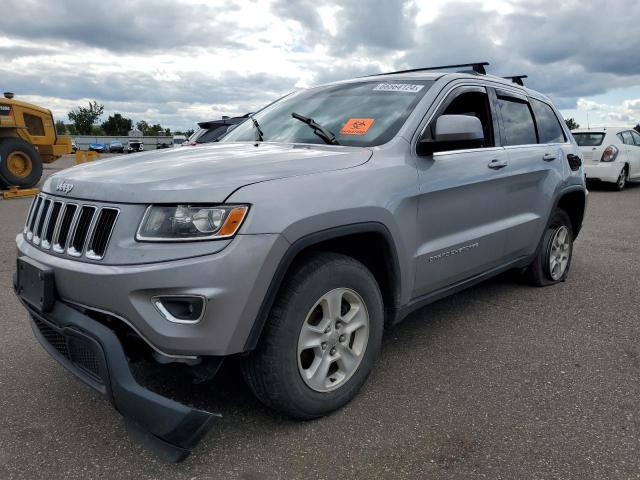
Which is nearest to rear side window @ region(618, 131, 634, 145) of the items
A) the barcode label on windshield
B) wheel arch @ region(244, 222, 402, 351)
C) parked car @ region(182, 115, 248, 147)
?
parked car @ region(182, 115, 248, 147)

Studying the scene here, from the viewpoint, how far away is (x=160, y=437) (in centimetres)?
222

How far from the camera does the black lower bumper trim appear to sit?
7.15 feet

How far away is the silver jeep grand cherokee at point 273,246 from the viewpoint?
2236 mm

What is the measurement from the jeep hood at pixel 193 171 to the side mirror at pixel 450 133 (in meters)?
0.41

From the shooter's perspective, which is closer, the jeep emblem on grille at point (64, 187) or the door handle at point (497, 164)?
the jeep emblem on grille at point (64, 187)

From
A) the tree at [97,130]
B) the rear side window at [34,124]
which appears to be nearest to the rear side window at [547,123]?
the rear side window at [34,124]

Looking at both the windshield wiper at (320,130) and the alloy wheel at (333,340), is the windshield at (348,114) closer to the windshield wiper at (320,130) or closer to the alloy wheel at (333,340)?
the windshield wiper at (320,130)

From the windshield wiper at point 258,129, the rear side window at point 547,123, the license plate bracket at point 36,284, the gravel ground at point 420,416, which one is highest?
the rear side window at point 547,123

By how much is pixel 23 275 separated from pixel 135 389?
0.98 metres

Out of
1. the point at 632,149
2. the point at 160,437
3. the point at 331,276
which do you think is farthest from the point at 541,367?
the point at 632,149

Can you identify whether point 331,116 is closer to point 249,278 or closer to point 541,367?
point 249,278

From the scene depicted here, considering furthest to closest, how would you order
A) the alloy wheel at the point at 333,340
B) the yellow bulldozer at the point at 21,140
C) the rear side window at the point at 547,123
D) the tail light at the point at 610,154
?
the tail light at the point at 610,154 → the yellow bulldozer at the point at 21,140 → the rear side window at the point at 547,123 → the alloy wheel at the point at 333,340

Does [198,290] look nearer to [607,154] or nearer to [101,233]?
[101,233]

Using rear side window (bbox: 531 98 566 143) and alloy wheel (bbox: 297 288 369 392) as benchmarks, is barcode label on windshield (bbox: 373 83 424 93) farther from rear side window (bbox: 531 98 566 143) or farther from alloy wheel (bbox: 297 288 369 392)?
rear side window (bbox: 531 98 566 143)
